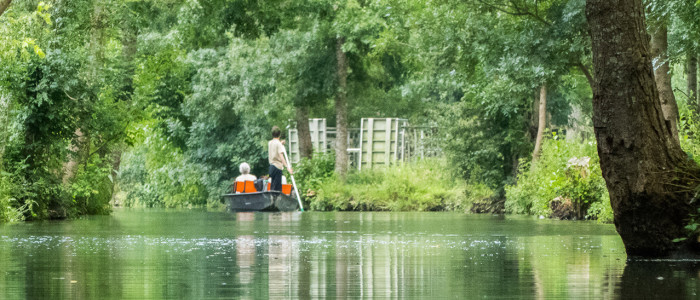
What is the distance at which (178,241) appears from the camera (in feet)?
45.5

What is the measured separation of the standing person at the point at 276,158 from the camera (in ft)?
101

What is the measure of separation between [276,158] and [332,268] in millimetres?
22161

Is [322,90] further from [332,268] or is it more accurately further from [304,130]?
[332,268]

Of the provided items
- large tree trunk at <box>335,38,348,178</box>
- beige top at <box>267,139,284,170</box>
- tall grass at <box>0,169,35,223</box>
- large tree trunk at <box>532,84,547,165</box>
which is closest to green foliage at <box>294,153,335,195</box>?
large tree trunk at <box>335,38,348,178</box>

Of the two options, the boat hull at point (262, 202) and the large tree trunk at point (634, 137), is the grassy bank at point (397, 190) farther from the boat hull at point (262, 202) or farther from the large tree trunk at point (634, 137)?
the large tree trunk at point (634, 137)

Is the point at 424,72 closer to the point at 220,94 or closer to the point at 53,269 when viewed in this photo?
the point at 220,94

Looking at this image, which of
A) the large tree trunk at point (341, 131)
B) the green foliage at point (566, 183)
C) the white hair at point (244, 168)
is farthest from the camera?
the large tree trunk at point (341, 131)

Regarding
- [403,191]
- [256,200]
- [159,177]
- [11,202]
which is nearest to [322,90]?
[403,191]

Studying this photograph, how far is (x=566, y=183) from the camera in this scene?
76.3ft

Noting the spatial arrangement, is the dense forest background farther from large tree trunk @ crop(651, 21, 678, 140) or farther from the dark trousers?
the dark trousers

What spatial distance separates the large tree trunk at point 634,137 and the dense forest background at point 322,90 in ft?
23.3

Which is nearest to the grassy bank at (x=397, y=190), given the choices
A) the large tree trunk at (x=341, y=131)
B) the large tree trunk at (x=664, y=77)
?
the large tree trunk at (x=341, y=131)

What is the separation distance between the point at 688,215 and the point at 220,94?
35.9 metres

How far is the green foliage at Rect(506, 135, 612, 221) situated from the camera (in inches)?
882
